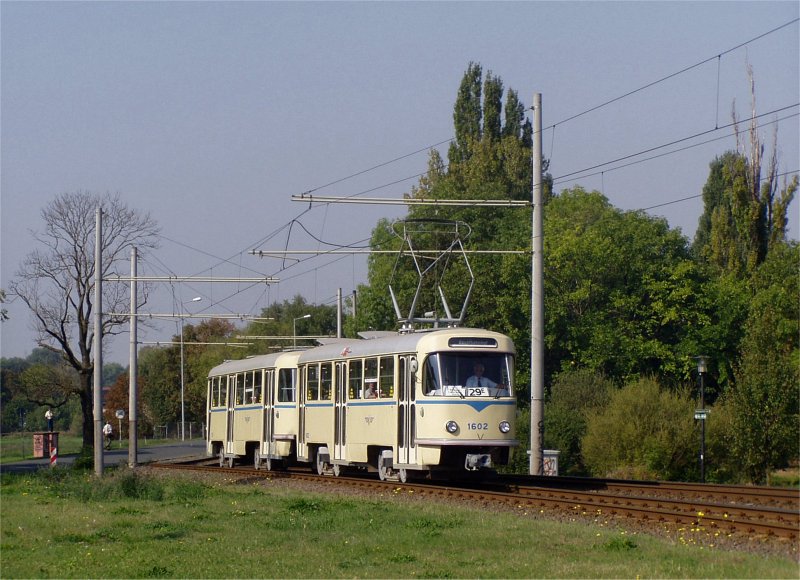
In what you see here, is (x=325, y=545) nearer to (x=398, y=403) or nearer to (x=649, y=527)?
(x=649, y=527)

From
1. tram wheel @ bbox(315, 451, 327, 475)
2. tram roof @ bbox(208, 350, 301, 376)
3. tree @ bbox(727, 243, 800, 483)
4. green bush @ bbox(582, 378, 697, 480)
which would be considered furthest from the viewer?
green bush @ bbox(582, 378, 697, 480)

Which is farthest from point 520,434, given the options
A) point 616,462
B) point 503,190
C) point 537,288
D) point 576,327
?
point 503,190

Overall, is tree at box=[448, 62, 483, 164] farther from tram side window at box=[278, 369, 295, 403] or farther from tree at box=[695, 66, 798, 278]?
tram side window at box=[278, 369, 295, 403]

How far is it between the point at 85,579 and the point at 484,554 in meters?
4.34

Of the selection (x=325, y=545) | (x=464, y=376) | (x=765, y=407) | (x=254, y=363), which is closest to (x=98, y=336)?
(x=254, y=363)

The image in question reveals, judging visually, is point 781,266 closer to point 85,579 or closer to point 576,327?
point 576,327

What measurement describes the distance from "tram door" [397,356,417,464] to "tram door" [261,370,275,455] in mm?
9467

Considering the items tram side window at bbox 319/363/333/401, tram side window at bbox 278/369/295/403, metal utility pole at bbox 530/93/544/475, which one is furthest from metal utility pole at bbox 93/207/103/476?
metal utility pole at bbox 530/93/544/475

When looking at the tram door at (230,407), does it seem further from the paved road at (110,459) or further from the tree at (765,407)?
the tree at (765,407)

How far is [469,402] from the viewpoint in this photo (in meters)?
22.7

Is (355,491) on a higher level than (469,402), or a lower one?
lower

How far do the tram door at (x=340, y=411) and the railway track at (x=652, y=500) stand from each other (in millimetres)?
846

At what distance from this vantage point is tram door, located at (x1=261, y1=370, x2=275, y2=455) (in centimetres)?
3306

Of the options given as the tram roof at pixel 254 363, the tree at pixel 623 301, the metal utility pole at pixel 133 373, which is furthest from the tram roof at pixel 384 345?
the tree at pixel 623 301
